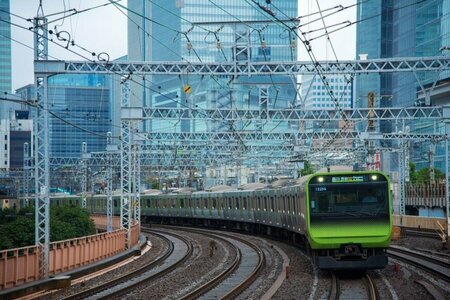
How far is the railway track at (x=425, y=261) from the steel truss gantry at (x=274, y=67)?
5.74m

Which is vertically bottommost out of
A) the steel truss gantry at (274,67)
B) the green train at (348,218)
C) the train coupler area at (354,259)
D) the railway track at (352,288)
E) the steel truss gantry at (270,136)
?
the railway track at (352,288)

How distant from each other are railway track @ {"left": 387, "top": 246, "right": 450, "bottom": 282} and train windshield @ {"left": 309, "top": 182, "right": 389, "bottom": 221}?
224 cm

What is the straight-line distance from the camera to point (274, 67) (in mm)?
26141

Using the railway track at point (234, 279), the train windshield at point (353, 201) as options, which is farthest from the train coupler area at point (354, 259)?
the railway track at point (234, 279)

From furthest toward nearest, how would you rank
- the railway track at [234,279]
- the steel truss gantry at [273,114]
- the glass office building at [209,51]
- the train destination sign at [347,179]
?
the glass office building at [209,51]
the steel truss gantry at [273,114]
the train destination sign at [347,179]
the railway track at [234,279]

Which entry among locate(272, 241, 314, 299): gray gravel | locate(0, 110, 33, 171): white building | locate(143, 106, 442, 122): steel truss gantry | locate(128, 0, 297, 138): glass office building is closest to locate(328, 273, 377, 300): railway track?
locate(272, 241, 314, 299): gray gravel

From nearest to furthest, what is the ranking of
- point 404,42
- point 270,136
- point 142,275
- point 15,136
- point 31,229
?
point 142,275, point 31,229, point 270,136, point 404,42, point 15,136

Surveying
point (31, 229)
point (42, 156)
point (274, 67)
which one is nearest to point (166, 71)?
point (274, 67)

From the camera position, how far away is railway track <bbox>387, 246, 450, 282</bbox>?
66.8 ft

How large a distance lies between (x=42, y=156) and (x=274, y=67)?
8627mm

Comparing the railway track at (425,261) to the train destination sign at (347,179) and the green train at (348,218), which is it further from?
the train destination sign at (347,179)

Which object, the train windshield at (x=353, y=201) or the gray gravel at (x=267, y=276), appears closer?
the gray gravel at (x=267, y=276)

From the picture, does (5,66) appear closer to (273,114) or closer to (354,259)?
(273,114)

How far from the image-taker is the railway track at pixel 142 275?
17530mm
